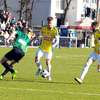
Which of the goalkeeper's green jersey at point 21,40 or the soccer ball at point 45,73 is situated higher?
the goalkeeper's green jersey at point 21,40

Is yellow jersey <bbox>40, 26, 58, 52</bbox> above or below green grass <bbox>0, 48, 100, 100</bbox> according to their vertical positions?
above

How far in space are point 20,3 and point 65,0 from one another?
668cm

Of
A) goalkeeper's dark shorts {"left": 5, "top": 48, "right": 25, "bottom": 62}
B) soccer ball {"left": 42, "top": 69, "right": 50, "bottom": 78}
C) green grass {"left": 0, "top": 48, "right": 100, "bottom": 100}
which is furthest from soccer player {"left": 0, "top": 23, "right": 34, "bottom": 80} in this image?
soccer ball {"left": 42, "top": 69, "right": 50, "bottom": 78}

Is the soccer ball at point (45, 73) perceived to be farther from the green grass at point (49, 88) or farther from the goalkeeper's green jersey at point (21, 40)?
the goalkeeper's green jersey at point (21, 40)

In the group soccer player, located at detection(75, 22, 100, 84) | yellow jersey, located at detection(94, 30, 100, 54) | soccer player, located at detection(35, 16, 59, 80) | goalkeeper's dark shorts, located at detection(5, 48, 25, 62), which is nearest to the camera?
soccer player, located at detection(75, 22, 100, 84)

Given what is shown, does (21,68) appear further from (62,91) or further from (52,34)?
(62,91)

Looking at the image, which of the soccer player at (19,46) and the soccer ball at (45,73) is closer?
the soccer player at (19,46)

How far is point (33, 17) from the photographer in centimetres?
7694

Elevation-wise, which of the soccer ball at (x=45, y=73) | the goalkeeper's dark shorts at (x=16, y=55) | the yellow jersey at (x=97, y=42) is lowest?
the soccer ball at (x=45, y=73)

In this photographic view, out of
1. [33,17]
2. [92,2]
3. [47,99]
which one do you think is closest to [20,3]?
[33,17]

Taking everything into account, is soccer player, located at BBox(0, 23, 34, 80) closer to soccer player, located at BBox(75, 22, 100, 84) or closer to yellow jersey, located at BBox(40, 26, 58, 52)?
yellow jersey, located at BBox(40, 26, 58, 52)

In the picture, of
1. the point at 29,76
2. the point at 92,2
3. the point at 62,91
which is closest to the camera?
the point at 62,91

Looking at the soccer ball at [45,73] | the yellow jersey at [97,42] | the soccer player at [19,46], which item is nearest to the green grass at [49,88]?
the soccer ball at [45,73]

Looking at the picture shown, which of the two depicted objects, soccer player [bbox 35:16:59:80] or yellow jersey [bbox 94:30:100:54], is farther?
soccer player [bbox 35:16:59:80]
